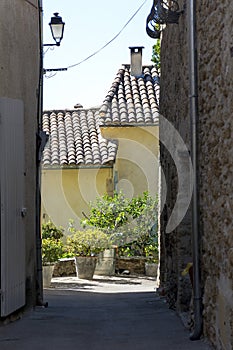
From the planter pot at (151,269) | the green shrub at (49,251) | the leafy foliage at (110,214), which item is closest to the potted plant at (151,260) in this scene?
the planter pot at (151,269)

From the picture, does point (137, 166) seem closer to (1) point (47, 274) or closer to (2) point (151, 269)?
(2) point (151, 269)

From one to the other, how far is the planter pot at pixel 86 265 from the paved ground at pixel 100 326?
165 inches

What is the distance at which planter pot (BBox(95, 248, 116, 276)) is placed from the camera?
19906 mm

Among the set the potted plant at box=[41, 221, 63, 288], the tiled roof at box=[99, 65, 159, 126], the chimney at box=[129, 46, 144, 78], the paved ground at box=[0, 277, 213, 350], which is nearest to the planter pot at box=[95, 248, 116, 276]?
the potted plant at box=[41, 221, 63, 288]

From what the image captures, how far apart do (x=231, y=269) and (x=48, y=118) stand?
2168 centimetres

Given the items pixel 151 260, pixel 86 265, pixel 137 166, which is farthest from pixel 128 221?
pixel 137 166

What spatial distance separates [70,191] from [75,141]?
1954 mm

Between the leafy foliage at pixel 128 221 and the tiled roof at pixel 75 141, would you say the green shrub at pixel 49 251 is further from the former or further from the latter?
the tiled roof at pixel 75 141

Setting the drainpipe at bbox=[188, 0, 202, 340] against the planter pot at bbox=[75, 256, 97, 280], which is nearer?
the drainpipe at bbox=[188, 0, 202, 340]

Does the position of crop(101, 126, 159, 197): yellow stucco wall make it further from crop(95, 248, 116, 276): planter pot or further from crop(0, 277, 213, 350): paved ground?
crop(0, 277, 213, 350): paved ground

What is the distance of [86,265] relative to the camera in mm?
18719

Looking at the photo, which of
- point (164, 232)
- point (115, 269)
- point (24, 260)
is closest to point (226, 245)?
point (24, 260)

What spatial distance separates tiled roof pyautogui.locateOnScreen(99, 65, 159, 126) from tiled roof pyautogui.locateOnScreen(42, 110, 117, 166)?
1429mm

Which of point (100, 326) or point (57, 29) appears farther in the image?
point (57, 29)
